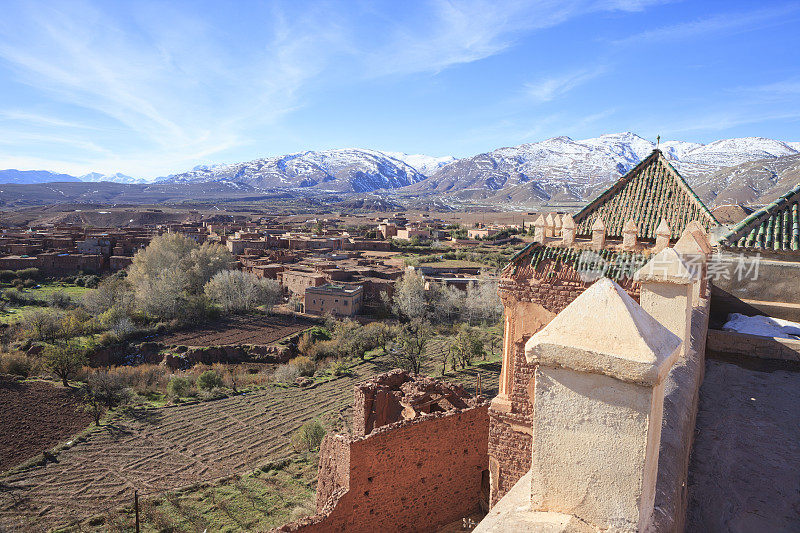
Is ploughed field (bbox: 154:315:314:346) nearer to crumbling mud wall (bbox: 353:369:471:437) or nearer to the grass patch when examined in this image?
the grass patch

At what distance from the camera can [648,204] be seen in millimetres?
11945

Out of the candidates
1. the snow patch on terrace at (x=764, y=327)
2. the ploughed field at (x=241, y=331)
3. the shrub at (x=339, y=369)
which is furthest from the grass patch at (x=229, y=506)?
the ploughed field at (x=241, y=331)

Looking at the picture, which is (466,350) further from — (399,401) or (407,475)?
(407,475)

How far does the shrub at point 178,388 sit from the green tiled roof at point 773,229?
17695 mm

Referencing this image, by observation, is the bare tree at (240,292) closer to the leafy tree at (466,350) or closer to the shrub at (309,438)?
the leafy tree at (466,350)

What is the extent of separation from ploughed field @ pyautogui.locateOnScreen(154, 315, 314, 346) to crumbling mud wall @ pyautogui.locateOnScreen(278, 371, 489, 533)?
18.5 metres

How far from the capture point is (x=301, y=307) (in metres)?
31.5

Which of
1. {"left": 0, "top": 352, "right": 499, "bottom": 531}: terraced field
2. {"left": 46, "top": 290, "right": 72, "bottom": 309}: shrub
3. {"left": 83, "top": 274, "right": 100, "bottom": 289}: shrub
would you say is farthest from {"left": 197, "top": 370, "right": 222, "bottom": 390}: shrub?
{"left": 83, "top": 274, "right": 100, "bottom": 289}: shrub

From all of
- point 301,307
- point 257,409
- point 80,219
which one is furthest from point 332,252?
point 80,219

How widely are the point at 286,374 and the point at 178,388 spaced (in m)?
4.16

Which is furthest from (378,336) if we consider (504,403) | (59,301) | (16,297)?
(16,297)

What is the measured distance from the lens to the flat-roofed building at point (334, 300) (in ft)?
97.0

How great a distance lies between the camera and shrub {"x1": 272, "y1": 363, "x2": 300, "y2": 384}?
804 inches

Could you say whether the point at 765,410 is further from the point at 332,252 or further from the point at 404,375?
the point at 332,252
